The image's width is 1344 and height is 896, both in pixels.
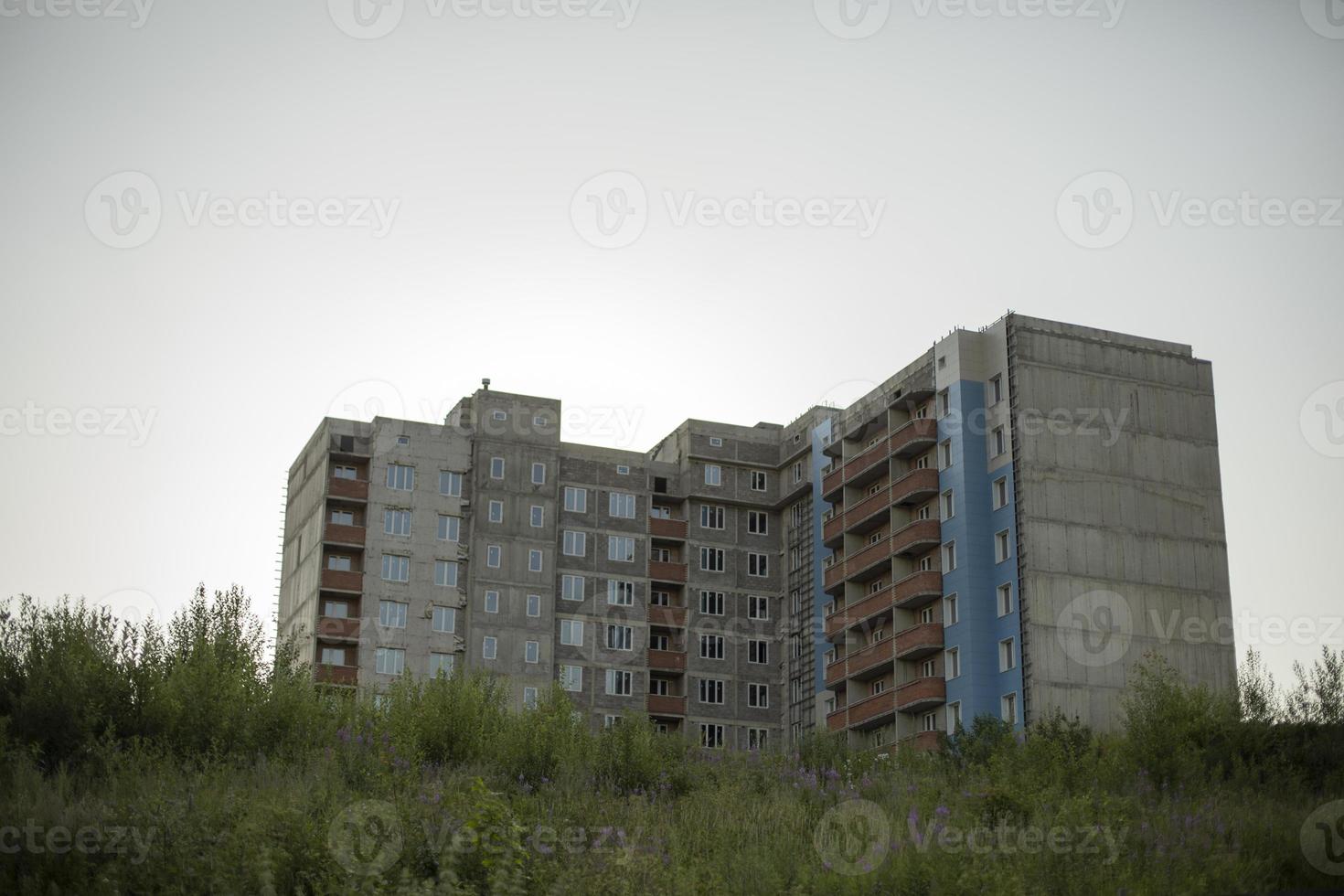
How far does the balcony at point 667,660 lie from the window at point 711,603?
9.40 feet

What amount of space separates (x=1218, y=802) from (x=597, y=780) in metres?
12.3

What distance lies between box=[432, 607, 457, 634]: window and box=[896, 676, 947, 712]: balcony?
24713mm

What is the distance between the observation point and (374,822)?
25219mm

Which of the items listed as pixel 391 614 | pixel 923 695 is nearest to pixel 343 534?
pixel 391 614

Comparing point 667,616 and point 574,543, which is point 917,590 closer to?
point 667,616

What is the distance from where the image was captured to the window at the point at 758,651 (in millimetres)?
88062

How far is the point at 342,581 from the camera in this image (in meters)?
81.4

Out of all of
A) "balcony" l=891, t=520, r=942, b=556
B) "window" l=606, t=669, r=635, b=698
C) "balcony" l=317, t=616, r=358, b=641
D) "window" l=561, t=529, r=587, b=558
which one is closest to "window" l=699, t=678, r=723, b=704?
"window" l=606, t=669, r=635, b=698

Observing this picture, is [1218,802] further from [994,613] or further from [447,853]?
[994,613]

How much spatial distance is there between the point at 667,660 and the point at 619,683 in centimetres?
325

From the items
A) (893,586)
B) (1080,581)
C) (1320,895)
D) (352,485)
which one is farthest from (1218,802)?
(352,485)

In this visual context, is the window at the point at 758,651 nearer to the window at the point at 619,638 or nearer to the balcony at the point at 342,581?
the window at the point at 619,638

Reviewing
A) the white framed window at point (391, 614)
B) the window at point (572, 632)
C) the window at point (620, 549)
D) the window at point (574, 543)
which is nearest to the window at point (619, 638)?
the window at point (572, 632)

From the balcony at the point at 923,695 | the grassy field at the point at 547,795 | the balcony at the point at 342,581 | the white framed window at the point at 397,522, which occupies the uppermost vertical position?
the white framed window at the point at 397,522
